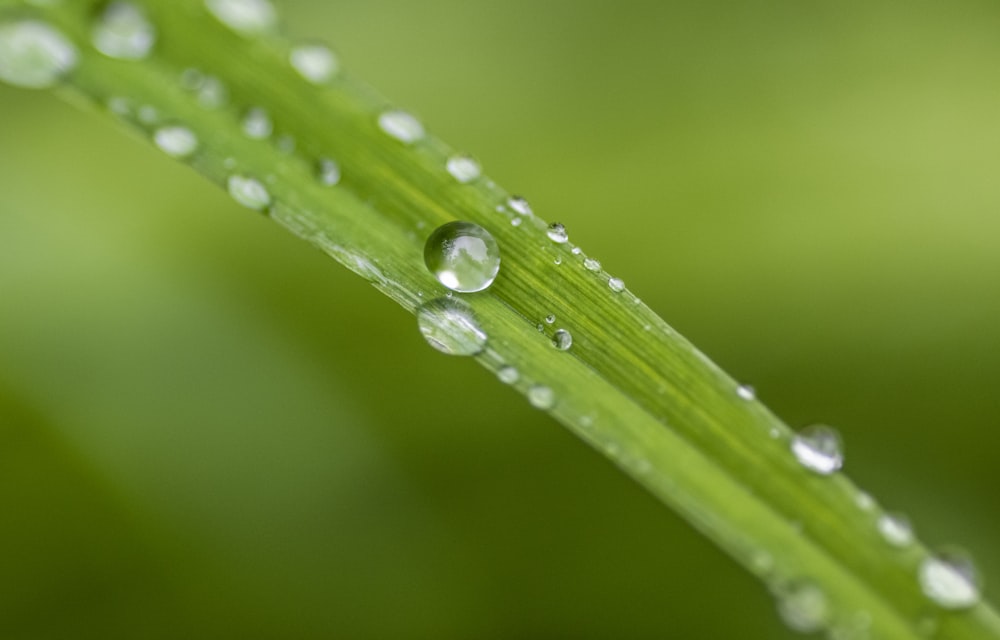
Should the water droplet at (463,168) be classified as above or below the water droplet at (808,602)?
above

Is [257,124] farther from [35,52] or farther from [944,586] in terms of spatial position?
[944,586]

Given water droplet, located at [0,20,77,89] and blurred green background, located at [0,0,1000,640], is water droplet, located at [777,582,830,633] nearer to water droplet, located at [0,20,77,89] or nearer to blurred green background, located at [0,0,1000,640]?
water droplet, located at [0,20,77,89]

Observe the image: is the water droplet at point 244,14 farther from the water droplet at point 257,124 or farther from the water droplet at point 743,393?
the water droplet at point 743,393

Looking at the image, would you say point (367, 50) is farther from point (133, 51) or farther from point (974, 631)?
point (974, 631)

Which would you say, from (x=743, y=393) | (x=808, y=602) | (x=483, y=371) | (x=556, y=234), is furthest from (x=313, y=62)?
(x=483, y=371)

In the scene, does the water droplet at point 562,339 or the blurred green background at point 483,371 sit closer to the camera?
the water droplet at point 562,339

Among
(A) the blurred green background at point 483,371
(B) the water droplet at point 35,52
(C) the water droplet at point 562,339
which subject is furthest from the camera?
(A) the blurred green background at point 483,371

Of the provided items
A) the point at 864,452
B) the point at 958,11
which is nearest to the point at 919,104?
the point at 958,11

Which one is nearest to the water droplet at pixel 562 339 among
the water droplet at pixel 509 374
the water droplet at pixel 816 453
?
the water droplet at pixel 509 374
